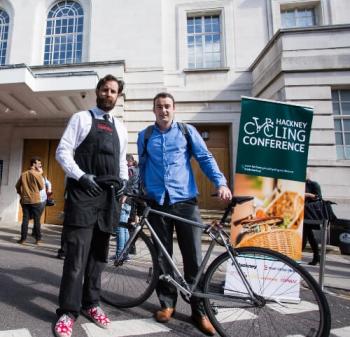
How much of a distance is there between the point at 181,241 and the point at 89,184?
1005mm

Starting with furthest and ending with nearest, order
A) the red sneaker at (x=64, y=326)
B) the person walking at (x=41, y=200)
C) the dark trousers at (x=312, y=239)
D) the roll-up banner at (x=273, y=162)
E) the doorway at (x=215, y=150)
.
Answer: the doorway at (x=215, y=150)
the person walking at (x=41, y=200)
the dark trousers at (x=312, y=239)
the roll-up banner at (x=273, y=162)
the red sneaker at (x=64, y=326)

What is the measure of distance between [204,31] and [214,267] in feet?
34.6

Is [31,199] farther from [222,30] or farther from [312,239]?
[222,30]

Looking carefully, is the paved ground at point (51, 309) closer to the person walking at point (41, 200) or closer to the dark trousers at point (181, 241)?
the dark trousers at point (181, 241)

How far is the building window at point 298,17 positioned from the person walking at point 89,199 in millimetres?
10222

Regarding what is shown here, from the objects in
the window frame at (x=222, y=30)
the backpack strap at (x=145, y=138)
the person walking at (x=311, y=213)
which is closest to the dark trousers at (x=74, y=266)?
the backpack strap at (x=145, y=138)

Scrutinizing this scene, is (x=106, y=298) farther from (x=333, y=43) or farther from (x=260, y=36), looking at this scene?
(x=260, y=36)

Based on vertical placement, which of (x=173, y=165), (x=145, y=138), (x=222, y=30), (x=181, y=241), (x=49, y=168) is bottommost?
(x=181, y=241)

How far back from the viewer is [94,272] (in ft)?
8.54

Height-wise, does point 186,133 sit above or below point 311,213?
above

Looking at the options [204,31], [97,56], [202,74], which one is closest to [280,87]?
[202,74]

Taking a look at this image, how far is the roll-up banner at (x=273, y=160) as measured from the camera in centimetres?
374

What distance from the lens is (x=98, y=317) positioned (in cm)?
250

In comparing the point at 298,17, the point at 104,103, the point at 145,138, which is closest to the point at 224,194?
the point at 145,138
